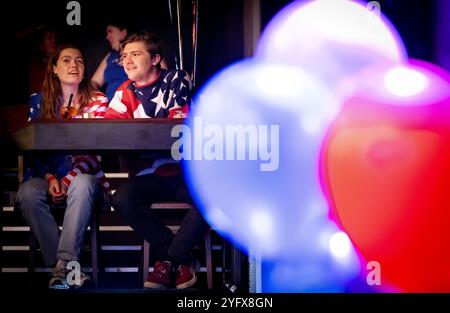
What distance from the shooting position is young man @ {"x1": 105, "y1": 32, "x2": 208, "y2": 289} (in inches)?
99.9

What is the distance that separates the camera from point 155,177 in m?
2.66

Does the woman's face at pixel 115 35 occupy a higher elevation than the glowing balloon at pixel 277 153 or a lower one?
higher

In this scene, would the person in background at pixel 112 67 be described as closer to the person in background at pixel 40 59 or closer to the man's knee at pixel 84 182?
the person in background at pixel 40 59

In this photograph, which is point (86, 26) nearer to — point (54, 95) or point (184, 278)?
point (54, 95)

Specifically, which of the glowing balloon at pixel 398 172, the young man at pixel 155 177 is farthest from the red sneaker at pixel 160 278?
the glowing balloon at pixel 398 172

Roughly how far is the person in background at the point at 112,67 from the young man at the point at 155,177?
1433 mm

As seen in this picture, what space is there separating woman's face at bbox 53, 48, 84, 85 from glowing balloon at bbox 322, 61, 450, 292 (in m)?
1.39

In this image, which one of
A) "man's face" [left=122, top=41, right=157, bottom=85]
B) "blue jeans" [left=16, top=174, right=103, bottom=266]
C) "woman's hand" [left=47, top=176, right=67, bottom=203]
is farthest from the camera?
"man's face" [left=122, top=41, right=157, bottom=85]

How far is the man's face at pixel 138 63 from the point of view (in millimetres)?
2779

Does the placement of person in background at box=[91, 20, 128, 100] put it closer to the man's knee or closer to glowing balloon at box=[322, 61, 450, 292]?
the man's knee

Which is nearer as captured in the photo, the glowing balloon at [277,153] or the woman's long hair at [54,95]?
the glowing balloon at [277,153]

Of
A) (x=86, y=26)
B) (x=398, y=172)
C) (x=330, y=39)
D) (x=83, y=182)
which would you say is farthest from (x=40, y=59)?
(x=398, y=172)

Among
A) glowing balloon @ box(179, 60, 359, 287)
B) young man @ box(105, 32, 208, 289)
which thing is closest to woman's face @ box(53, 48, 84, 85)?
young man @ box(105, 32, 208, 289)

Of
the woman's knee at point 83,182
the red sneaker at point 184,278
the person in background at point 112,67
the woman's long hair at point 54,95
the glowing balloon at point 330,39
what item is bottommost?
the red sneaker at point 184,278
